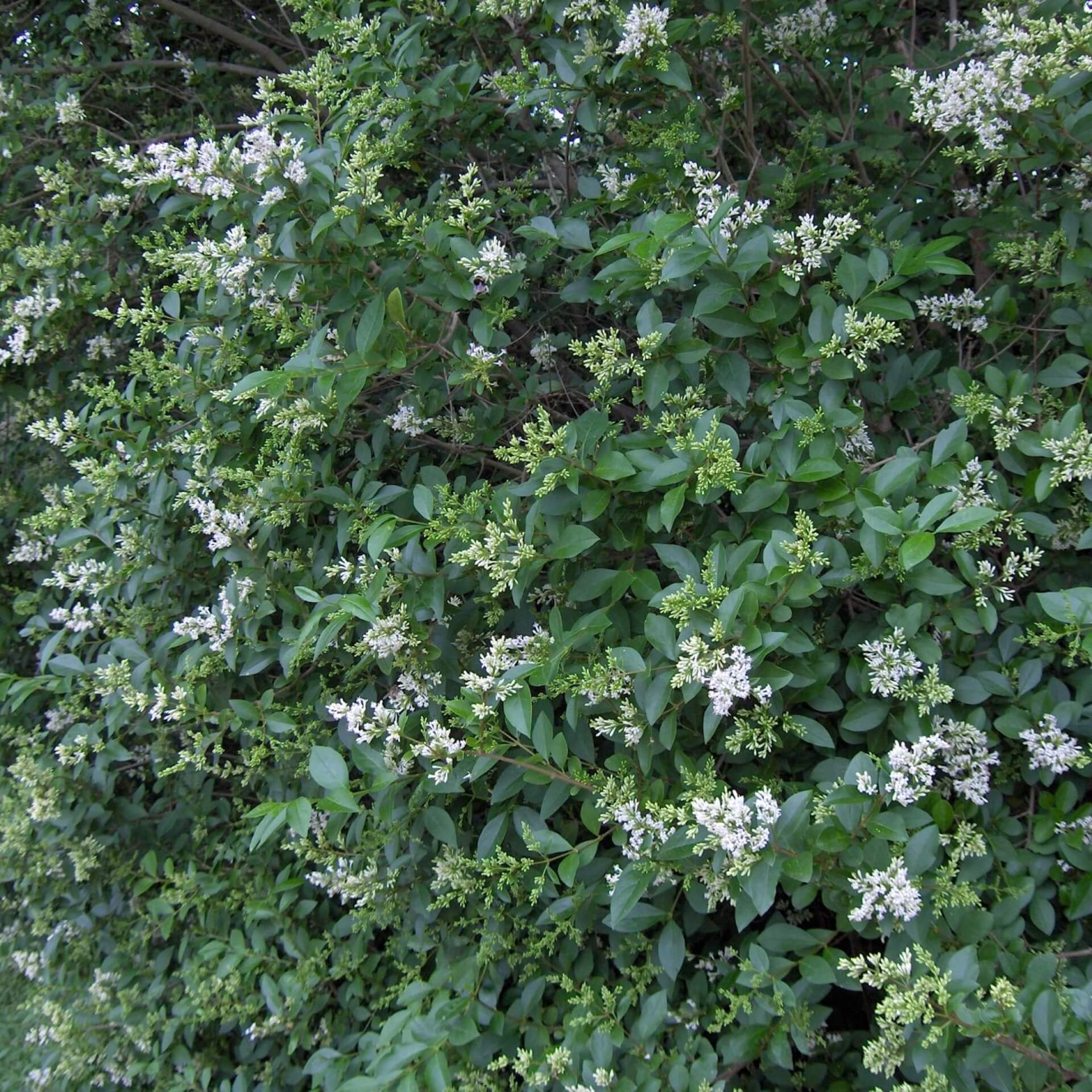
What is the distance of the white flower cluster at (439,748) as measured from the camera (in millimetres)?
1784

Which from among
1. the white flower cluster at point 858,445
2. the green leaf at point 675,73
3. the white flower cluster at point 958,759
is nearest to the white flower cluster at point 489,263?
the green leaf at point 675,73

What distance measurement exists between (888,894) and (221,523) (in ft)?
5.39

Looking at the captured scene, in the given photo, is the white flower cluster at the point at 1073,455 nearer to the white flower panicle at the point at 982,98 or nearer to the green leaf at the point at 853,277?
the green leaf at the point at 853,277

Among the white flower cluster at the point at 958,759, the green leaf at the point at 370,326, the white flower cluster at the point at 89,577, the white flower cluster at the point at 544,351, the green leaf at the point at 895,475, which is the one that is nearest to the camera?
the white flower cluster at the point at 958,759

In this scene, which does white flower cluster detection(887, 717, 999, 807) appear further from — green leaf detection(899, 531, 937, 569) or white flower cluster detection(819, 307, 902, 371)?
white flower cluster detection(819, 307, 902, 371)

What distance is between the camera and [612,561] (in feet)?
7.11

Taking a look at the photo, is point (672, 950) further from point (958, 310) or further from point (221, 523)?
point (958, 310)

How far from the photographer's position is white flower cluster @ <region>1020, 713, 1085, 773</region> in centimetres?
180

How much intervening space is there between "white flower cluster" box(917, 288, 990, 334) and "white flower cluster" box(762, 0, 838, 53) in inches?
31.5

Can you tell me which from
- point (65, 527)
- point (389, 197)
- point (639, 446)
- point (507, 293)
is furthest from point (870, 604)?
point (65, 527)

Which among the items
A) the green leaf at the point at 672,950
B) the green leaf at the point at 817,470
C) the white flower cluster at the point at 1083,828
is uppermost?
the green leaf at the point at 817,470

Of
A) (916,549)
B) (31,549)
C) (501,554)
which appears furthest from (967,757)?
(31,549)

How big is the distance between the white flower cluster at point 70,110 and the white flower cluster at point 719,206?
7.49 feet

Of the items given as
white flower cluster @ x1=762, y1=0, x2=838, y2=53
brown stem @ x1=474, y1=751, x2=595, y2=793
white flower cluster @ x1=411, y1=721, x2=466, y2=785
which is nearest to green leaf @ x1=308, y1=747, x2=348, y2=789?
white flower cluster @ x1=411, y1=721, x2=466, y2=785
